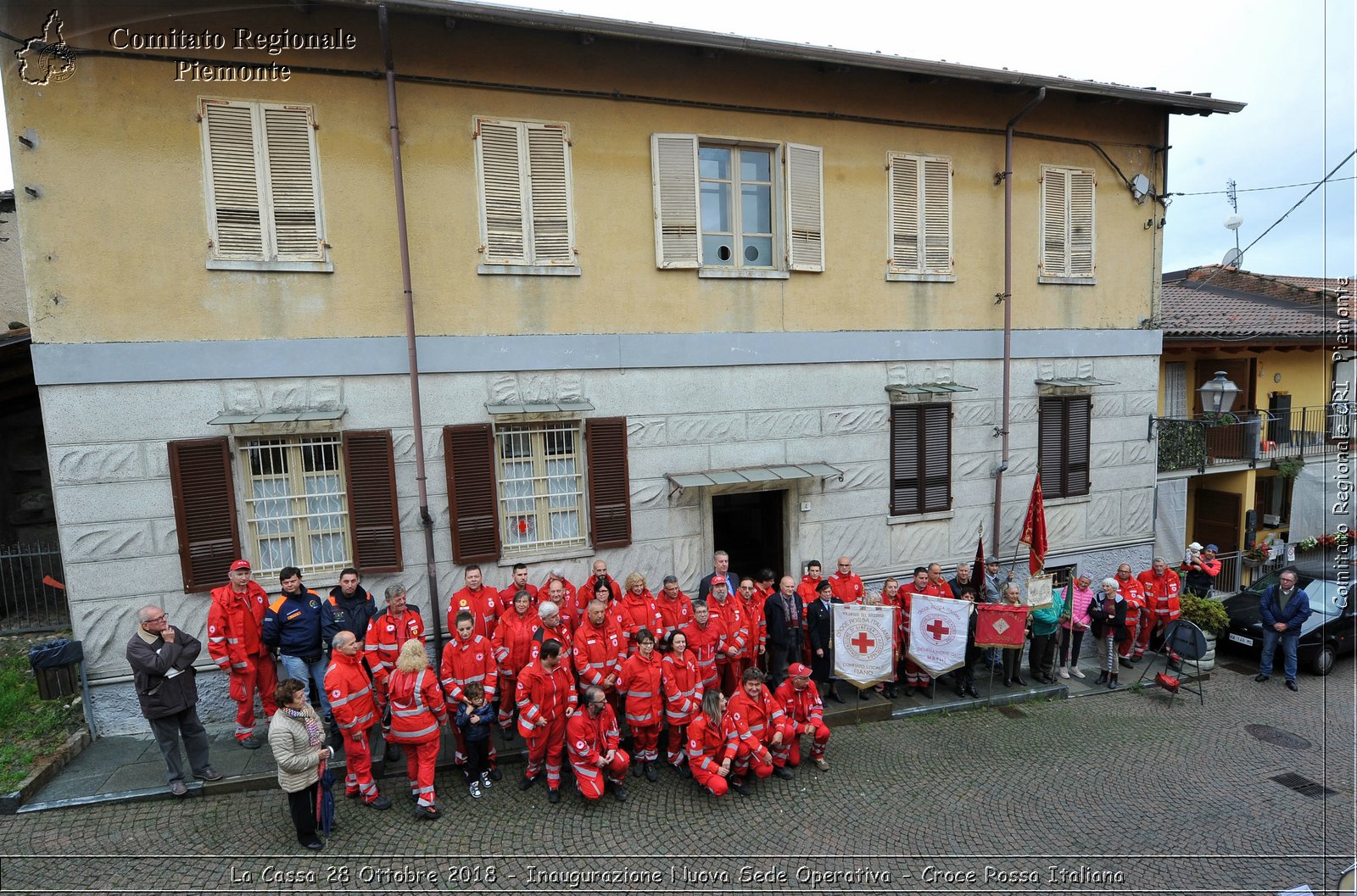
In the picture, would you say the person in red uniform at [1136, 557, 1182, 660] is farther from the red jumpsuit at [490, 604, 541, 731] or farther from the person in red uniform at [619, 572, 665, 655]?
the red jumpsuit at [490, 604, 541, 731]

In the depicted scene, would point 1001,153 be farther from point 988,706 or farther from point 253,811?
point 253,811

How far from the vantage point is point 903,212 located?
10.2m

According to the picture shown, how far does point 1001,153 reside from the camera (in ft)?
35.1

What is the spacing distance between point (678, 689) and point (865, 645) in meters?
2.79

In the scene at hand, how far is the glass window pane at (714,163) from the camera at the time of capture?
9.34 m

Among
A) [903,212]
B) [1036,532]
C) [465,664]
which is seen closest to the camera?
[465,664]

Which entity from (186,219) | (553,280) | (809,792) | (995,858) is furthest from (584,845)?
(186,219)

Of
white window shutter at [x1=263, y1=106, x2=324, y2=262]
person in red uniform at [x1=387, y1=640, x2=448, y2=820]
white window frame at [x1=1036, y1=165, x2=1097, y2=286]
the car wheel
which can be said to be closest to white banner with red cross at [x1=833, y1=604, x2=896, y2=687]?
person in red uniform at [x1=387, y1=640, x2=448, y2=820]

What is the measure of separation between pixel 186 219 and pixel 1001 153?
11.3 m

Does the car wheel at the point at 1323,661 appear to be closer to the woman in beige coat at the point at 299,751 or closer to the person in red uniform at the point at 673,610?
the person in red uniform at the point at 673,610

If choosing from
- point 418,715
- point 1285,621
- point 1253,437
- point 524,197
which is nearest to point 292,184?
point 524,197

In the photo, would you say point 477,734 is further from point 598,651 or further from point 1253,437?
point 1253,437

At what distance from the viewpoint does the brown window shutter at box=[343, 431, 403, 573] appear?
316 inches

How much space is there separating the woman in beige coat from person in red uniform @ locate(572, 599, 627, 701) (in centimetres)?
246
